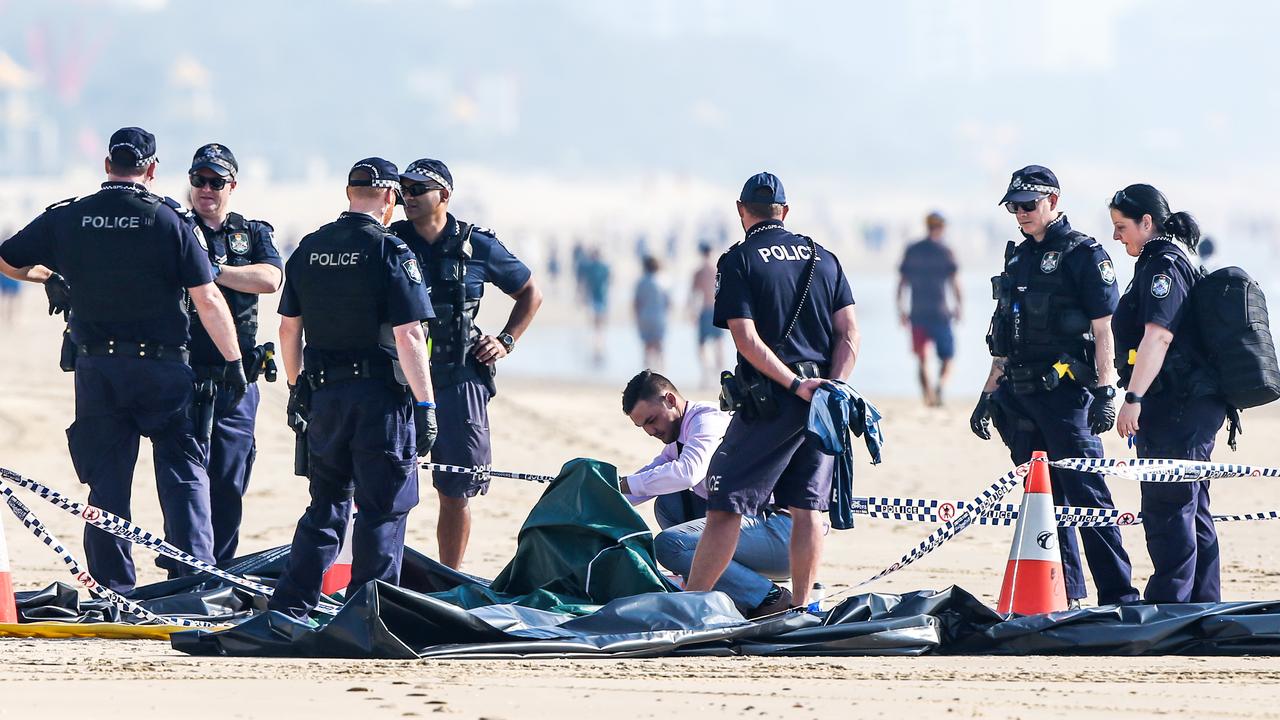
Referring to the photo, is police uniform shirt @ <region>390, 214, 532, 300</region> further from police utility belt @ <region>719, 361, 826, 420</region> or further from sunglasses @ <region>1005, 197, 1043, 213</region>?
sunglasses @ <region>1005, 197, 1043, 213</region>

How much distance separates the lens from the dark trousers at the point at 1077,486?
22.8 feet

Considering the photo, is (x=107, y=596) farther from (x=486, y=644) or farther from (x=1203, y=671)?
(x=1203, y=671)

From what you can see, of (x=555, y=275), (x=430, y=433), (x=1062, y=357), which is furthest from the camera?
(x=555, y=275)

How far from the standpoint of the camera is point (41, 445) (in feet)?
44.4

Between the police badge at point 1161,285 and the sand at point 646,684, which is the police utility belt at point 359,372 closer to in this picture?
the sand at point 646,684

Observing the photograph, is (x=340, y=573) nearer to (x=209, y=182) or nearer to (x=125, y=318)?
(x=125, y=318)

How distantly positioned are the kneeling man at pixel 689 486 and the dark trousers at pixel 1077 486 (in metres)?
1.07

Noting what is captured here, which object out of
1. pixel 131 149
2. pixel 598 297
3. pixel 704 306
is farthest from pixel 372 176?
pixel 598 297

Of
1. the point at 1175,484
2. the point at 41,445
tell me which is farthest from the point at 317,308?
the point at 41,445

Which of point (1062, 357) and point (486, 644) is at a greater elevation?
point (1062, 357)

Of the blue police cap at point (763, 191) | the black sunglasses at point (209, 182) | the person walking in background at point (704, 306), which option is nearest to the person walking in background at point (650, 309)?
the person walking in background at point (704, 306)

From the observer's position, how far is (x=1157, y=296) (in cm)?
670

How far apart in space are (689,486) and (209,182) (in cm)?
237

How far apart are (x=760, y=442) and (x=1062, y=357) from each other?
1.31 meters
